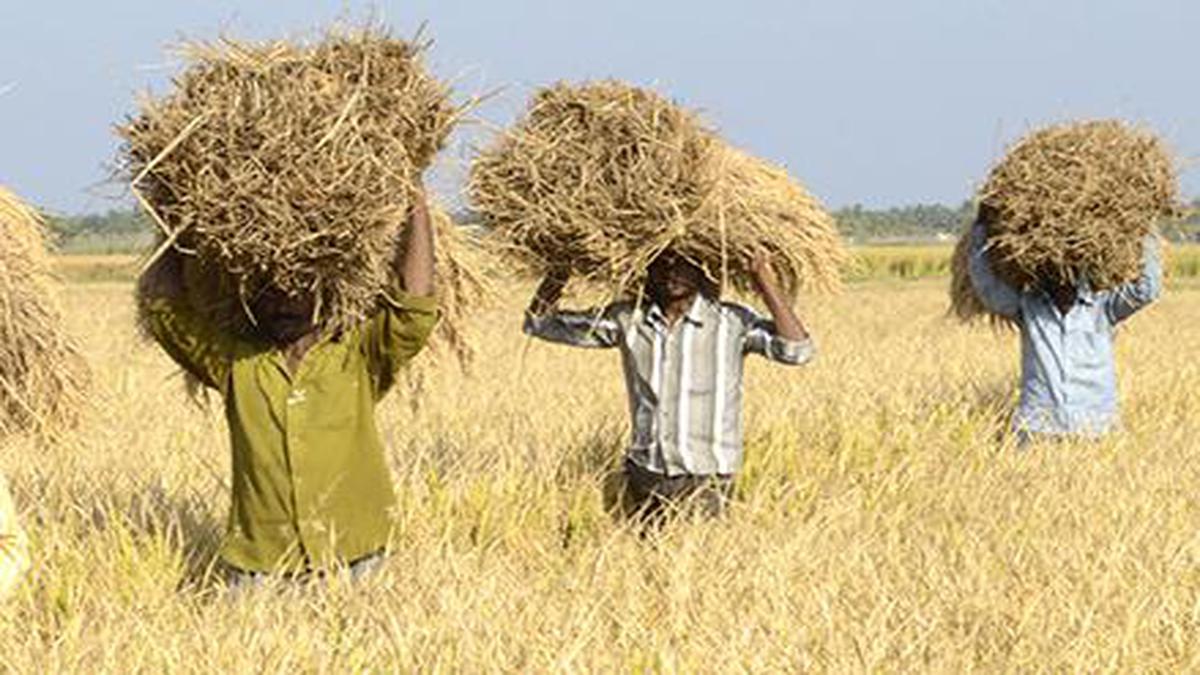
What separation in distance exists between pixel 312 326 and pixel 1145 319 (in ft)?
58.4

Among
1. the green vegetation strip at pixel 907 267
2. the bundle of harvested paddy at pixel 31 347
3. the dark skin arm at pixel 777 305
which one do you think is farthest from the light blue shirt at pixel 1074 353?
the green vegetation strip at pixel 907 267

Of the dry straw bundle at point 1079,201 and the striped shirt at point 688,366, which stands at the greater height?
the dry straw bundle at point 1079,201

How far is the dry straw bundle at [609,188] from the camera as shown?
17.5ft

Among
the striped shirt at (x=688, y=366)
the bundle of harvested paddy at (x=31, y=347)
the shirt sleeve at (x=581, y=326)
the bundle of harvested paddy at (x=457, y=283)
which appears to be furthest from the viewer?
the shirt sleeve at (x=581, y=326)

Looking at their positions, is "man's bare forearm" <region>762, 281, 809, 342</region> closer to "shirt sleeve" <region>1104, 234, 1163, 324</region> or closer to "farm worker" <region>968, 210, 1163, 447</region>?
"farm worker" <region>968, 210, 1163, 447</region>

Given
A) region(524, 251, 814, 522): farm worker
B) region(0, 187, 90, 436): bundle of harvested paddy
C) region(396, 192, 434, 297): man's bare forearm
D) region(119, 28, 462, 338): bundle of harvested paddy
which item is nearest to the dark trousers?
region(524, 251, 814, 522): farm worker

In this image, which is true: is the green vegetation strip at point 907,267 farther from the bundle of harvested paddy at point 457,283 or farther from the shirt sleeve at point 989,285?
the bundle of harvested paddy at point 457,283

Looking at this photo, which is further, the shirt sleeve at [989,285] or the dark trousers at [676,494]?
the shirt sleeve at [989,285]

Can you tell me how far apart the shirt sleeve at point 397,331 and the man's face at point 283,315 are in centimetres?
15

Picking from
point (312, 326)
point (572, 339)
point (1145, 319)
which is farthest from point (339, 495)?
point (1145, 319)

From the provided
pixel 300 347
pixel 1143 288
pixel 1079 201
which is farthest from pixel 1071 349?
pixel 300 347

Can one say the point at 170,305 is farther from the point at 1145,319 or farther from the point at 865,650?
the point at 1145,319

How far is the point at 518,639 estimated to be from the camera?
11.7 ft

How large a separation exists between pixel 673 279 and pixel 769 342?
0.36m
